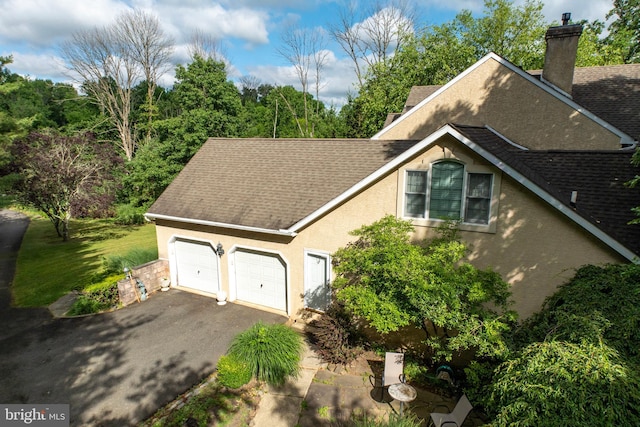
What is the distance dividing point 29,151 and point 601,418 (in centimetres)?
3301

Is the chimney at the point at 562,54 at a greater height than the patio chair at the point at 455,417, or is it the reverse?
the chimney at the point at 562,54

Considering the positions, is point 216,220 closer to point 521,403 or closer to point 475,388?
point 475,388

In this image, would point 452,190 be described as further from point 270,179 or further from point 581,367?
point 270,179

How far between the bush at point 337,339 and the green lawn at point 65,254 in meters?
11.8

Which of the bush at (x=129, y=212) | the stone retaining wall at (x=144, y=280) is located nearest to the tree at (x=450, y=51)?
the bush at (x=129, y=212)

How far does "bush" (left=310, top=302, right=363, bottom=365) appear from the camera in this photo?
31.1 feet

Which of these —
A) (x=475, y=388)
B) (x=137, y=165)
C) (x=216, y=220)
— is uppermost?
(x=137, y=165)

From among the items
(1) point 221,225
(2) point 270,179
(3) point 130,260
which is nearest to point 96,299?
(3) point 130,260

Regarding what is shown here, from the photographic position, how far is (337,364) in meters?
9.41

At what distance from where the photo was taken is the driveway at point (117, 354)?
8141 millimetres

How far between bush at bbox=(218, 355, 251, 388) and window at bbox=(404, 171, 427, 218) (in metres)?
6.30

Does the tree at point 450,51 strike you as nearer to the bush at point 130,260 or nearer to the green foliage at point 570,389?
the bush at point 130,260

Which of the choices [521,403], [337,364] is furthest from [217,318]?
[521,403]

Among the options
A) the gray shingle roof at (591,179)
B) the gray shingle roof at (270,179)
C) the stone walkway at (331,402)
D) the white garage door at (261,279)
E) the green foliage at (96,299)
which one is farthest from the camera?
the green foliage at (96,299)
